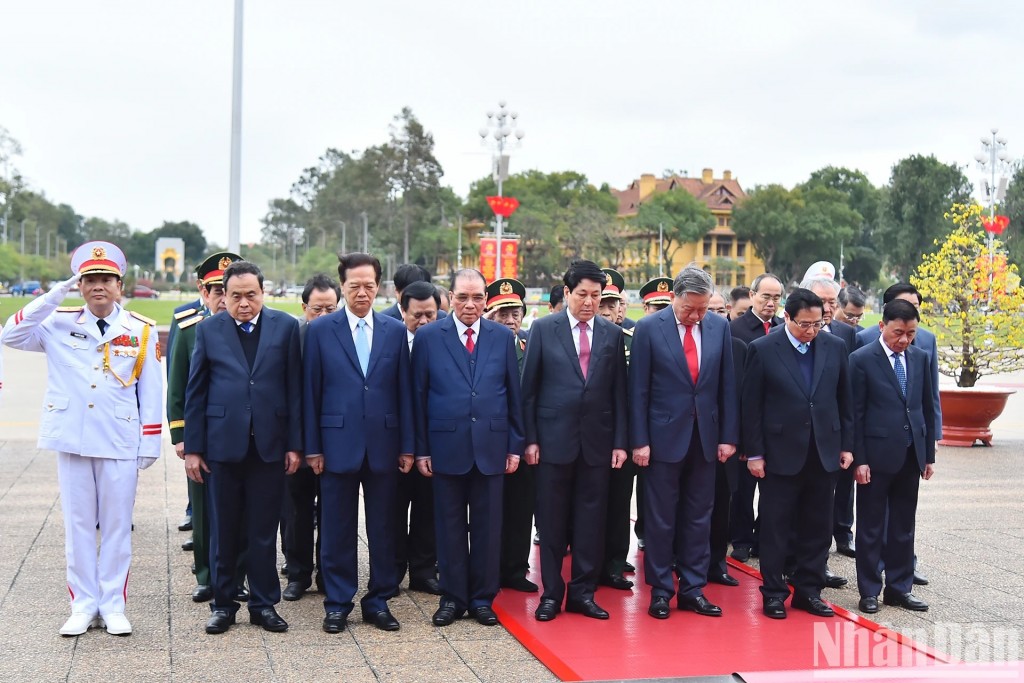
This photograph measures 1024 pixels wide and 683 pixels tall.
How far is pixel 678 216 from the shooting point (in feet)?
255

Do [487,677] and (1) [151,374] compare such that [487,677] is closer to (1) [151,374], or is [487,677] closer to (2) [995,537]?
(1) [151,374]

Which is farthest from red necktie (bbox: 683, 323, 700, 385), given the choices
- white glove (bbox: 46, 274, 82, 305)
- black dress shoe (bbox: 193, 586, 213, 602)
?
white glove (bbox: 46, 274, 82, 305)

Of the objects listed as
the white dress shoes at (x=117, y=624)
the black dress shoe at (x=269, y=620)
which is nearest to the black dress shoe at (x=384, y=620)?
the black dress shoe at (x=269, y=620)

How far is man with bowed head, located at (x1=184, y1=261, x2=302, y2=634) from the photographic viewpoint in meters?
5.18

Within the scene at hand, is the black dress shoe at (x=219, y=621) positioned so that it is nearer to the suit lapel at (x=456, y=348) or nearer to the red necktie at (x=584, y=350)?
the suit lapel at (x=456, y=348)

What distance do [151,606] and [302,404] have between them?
1.48m

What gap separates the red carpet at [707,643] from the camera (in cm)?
470

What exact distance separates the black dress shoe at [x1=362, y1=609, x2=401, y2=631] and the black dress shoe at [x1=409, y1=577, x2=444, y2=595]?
725mm

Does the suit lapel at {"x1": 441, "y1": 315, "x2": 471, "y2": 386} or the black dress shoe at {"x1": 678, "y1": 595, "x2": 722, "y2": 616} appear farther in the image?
the black dress shoe at {"x1": 678, "y1": 595, "x2": 722, "y2": 616}

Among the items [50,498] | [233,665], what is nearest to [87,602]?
[233,665]

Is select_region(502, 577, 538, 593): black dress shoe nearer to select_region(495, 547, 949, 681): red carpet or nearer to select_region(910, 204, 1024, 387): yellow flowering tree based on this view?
select_region(495, 547, 949, 681): red carpet

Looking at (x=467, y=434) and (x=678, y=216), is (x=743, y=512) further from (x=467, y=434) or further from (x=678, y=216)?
(x=678, y=216)

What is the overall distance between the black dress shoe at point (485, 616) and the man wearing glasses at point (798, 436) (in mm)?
1532

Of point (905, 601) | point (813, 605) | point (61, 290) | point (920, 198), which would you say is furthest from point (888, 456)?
point (920, 198)
